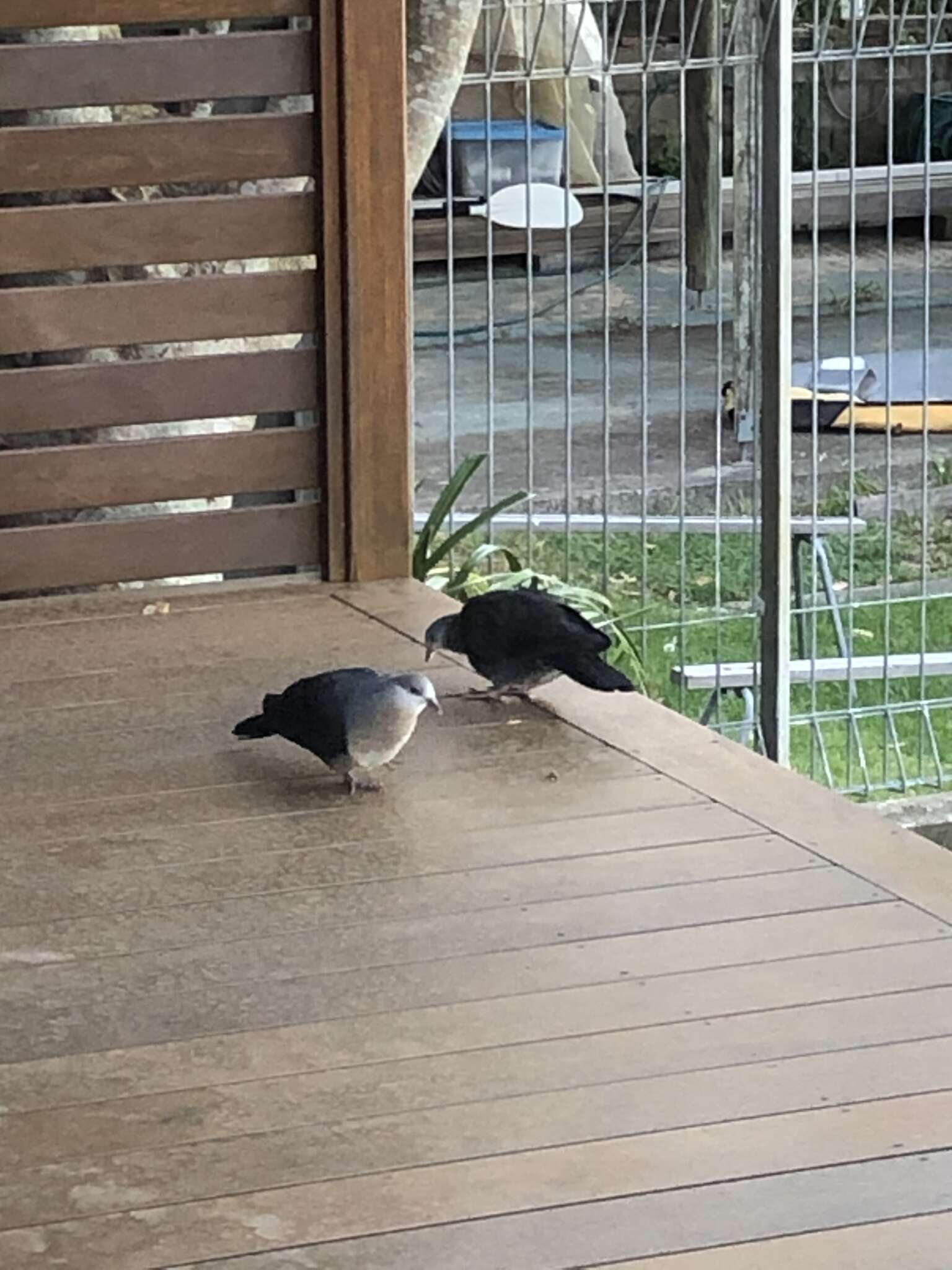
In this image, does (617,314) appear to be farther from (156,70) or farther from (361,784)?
(361,784)

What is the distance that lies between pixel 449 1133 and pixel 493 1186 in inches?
4.3

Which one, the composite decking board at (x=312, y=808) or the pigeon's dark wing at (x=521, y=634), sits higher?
the pigeon's dark wing at (x=521, y=634)

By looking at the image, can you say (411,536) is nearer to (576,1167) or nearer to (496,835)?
(496,835)

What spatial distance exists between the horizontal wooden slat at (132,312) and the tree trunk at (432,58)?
0.55m

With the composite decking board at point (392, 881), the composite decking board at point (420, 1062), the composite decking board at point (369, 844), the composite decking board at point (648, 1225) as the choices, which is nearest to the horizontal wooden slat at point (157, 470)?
the composite decking board at point (369, 844)

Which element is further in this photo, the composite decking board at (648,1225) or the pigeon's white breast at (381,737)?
the pigeon's white breast at (381,737)

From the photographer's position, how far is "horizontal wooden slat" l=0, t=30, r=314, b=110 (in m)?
3.69

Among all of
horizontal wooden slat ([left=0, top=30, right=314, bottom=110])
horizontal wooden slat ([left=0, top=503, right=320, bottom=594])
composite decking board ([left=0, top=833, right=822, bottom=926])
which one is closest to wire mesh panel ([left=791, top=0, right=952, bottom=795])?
horizontal wooden slat ([left=0, top=30, right=314, bottom=110])

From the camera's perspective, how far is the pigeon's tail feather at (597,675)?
307cm

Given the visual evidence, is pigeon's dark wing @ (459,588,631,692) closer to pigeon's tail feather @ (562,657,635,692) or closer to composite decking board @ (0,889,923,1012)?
pigeon's tail feather @ (562,657,635,692)

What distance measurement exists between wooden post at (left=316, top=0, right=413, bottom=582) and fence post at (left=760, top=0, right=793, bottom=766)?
3.03 feet

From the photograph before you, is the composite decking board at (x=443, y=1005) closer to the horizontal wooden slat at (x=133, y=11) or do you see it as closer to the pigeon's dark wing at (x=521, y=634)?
the pigeon's dark wing at (x=521, y=634)

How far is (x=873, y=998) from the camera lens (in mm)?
2229

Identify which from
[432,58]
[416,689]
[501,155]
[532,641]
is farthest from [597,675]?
[501,155]
